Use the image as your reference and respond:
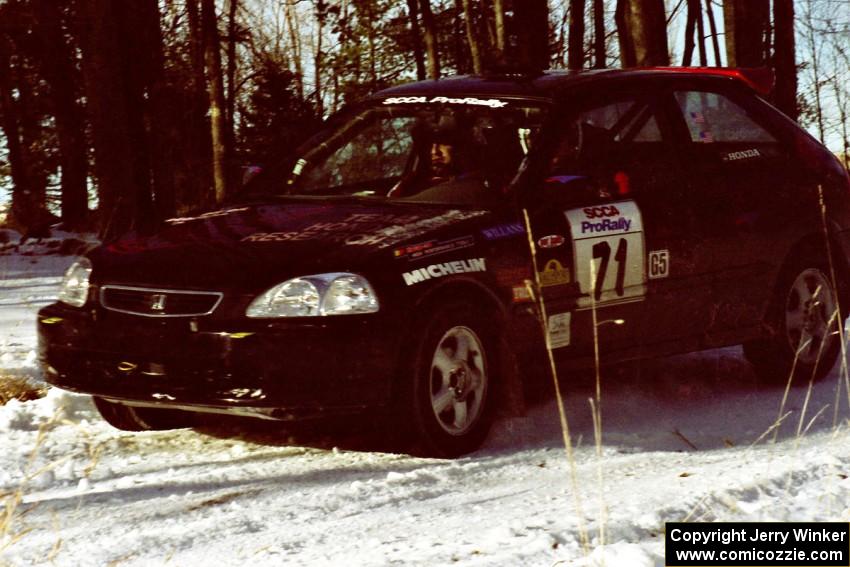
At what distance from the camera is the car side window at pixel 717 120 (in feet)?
24.6

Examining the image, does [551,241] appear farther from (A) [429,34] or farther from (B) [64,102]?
(B) [64,102]

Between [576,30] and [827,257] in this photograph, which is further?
[576,30]

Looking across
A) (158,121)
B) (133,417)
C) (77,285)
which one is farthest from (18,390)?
(158,121)

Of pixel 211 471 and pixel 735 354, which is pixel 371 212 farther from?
pixel 735 354

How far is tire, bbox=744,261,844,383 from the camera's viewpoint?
25.7 feet

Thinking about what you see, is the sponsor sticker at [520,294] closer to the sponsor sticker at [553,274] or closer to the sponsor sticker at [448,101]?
the sponsor sticker at [553,274]

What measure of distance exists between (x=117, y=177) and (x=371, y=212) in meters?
9.65

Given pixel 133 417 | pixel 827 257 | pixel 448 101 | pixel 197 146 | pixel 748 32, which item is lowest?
pixel 133 417

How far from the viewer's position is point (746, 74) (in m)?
8.02

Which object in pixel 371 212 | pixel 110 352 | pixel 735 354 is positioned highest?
pixel 371 212

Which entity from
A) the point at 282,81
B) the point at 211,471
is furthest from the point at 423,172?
the point at 282,81

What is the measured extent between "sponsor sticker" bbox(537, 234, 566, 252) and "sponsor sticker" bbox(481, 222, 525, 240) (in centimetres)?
11

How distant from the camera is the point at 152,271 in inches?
231

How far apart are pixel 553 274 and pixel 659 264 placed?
784mm
